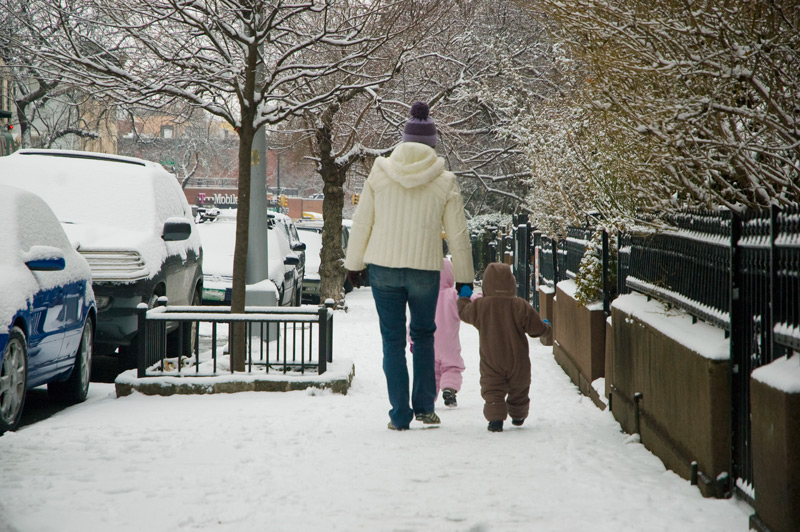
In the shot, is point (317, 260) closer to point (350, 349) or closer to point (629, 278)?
point (350, 349)

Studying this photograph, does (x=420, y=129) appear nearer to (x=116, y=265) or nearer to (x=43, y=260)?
(x=43, y=260)

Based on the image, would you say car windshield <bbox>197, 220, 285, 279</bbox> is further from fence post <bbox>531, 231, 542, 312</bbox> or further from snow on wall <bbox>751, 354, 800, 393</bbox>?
snow on wall <bbox>751, 354, 800, 393</bbox>

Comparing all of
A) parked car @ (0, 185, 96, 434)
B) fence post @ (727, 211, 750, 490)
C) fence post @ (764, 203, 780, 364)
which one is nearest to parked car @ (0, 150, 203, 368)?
parked car @ (0, 185, 96, 434)

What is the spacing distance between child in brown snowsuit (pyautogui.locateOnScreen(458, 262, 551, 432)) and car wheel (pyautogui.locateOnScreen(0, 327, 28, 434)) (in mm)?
3057

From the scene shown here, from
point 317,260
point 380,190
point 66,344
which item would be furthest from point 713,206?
point 317,260

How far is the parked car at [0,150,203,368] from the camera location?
9.50 m

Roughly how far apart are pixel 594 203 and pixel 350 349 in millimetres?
4367

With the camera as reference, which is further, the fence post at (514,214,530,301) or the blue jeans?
the fence post at (514,214,530,301)

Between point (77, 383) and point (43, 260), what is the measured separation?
1502 millimetres

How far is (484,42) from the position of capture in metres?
21.9

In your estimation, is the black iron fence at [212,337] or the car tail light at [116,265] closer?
the black iron fence at [212,337]

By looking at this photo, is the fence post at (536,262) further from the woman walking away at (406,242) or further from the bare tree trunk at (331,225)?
the woman walking away at (406,242)

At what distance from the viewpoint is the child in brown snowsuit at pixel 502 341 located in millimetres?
6777


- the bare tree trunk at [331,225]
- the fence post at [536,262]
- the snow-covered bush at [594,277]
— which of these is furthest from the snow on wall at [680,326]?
the bare tree trunk at [331,225]
